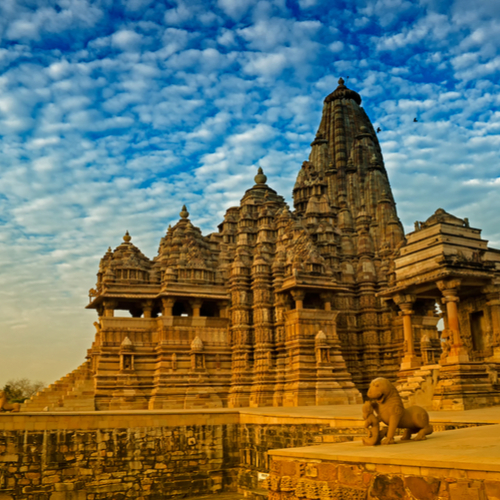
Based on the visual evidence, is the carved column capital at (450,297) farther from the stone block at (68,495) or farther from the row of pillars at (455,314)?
the stone block at (68,495)

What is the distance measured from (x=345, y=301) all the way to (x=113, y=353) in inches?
565

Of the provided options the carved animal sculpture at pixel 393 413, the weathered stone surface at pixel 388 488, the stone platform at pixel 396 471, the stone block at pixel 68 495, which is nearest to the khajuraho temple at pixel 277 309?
the stone block at pixel 68 495

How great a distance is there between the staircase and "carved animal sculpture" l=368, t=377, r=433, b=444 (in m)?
21.5

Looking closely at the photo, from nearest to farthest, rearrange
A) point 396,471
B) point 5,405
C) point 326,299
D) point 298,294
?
point 396,471, point 5,405, point 298,294, point 326,299

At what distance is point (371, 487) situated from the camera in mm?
9117

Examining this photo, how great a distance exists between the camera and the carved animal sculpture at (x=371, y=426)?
37.2ft

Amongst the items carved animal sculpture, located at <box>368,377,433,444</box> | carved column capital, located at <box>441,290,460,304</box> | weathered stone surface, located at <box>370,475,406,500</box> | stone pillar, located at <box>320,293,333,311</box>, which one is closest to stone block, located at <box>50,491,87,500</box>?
carved animal sculpture, located at <box>368,377,433,444</box>

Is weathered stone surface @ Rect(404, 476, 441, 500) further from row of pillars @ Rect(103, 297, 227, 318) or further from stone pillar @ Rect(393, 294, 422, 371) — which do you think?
row of pillars @ Rect(103, 297, 227, 318)

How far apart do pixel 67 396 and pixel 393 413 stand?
2420cm

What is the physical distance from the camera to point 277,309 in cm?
3512

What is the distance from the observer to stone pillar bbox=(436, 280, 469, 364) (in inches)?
893

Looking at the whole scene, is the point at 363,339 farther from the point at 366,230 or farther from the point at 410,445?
the point at 410,445

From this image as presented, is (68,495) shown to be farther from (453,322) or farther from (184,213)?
(184,213)

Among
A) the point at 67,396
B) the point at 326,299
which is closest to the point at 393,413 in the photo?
the point at 326,299
